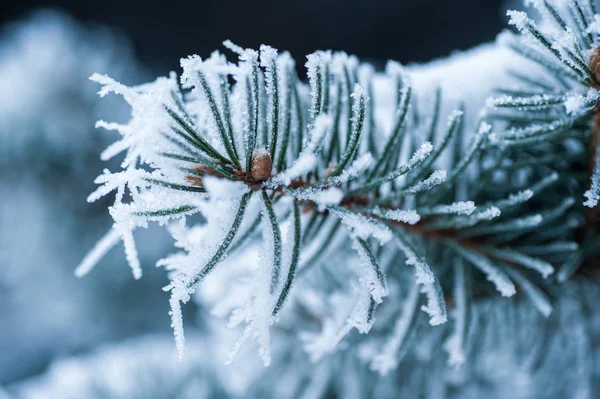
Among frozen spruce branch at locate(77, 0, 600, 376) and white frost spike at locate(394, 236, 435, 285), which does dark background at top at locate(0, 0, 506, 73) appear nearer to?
frozen spruce branch at locate(77, 0, 600, 376)

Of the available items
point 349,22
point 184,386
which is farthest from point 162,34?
point 184,386

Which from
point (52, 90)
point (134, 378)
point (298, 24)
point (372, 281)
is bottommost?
point (134, 378)

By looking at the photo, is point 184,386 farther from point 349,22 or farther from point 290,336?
point 349,22

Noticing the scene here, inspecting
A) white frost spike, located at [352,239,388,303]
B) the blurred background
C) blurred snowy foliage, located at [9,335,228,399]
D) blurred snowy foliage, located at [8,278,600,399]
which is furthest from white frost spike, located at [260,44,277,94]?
the blurred background

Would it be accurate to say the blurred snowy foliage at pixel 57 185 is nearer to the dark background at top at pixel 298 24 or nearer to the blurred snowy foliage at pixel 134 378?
the blurred snowy foliage at pixel 134 378

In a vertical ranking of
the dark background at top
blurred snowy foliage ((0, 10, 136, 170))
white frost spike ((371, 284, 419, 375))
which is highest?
the dark background at top

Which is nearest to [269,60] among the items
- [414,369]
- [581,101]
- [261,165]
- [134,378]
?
[261,165]

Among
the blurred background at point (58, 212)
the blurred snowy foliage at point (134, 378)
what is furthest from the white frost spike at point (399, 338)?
the blurred background at point (58, 212)

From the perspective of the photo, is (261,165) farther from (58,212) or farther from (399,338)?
(58,212)
